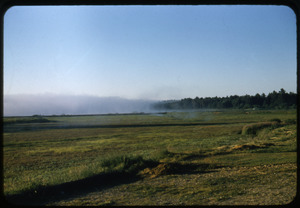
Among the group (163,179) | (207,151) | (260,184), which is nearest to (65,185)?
(163,179)

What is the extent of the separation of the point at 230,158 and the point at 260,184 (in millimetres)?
2574

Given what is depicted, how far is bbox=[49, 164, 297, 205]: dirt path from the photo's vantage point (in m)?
2.74

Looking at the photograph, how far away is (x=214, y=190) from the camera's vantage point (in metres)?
3.29

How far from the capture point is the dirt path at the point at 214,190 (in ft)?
8.99

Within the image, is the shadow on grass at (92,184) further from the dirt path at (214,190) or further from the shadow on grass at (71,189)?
the dirt path at (214,190)

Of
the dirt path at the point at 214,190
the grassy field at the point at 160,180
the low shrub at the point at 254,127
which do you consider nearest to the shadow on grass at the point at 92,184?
the grassy field at the point at 160,180

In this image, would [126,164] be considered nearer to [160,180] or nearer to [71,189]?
[160,180]

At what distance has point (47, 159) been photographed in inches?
274

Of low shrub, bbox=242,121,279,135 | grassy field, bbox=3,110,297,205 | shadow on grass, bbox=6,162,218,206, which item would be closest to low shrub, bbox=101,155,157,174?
grassy field, bbox=3,110,297,205

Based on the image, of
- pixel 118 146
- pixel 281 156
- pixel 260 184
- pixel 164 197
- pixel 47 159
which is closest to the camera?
pixel 164 197

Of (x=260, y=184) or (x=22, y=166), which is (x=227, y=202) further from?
(x=22, y=166)

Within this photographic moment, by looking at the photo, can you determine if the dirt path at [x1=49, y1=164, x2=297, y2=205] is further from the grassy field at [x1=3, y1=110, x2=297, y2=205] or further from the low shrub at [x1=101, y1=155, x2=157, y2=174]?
the low shrub at [x1=101, y1=155, x2=157, y2=174]
